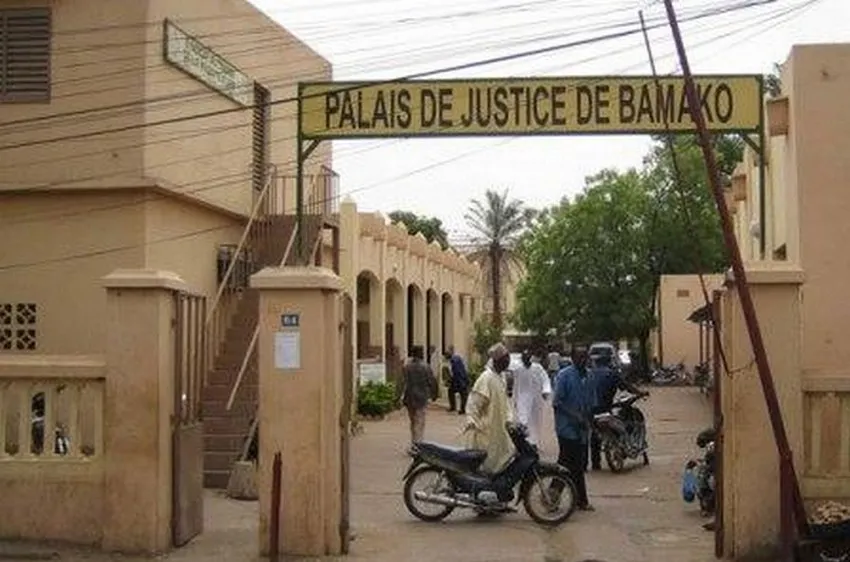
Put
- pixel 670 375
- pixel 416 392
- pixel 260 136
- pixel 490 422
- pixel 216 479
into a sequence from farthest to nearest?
pixel 670 375 < pixel 260 136 < pixel 416 392 < pixel 216 479 < pixel 490 422

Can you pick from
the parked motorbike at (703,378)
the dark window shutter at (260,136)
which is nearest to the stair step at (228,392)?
the dark window shutter at (260,136)

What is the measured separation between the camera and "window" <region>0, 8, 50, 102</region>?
16.8 meters

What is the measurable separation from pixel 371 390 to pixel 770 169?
1102cm

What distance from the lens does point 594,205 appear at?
179 ft

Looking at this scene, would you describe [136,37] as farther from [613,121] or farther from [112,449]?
[112,449]

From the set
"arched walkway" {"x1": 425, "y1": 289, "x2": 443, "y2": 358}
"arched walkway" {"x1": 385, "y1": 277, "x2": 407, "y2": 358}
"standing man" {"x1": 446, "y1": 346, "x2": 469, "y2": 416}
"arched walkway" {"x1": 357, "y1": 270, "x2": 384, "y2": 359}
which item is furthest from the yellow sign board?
"arched walkway" {"x1": 425, "y1": 289, "x2": 443, "y2": 358}

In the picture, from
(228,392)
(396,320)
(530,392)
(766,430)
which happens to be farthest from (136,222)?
(396,320)

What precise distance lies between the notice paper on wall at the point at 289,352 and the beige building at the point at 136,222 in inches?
37.4

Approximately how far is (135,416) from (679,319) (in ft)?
136

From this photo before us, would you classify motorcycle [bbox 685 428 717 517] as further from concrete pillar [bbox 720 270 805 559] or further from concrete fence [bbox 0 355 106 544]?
concrete fence [bbox 0 355 106 544]

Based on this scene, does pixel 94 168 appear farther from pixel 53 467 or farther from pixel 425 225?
pixel 425 225

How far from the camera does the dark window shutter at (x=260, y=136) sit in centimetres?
2127

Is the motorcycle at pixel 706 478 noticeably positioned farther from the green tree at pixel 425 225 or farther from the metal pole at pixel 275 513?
the green tree at pixel 425 225

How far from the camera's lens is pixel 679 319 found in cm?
5031
